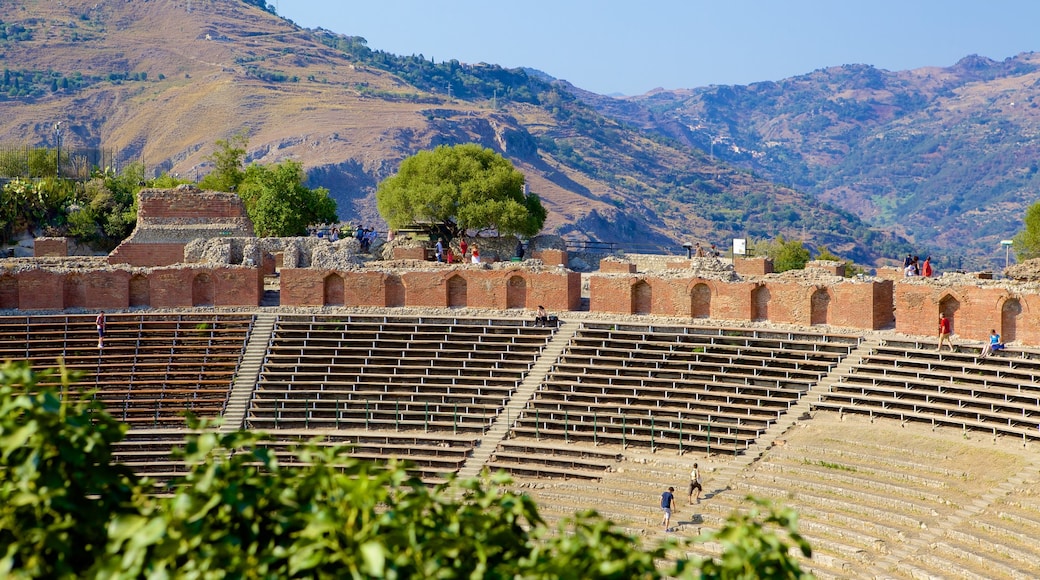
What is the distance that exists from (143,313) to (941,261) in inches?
6890

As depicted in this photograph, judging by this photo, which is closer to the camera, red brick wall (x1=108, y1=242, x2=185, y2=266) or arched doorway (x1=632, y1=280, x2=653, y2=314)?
arched doorway (x1=632, y1=280, x2=653, y2=314)

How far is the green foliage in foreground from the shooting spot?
9.32 metres

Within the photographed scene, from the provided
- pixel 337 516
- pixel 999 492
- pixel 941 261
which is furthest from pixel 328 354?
pixel 941 261

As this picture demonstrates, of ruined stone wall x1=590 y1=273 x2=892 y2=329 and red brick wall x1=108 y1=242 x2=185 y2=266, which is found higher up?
red brick wall x1=108 y1=242 x2=185 y2=266

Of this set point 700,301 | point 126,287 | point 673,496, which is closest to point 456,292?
point 700,301

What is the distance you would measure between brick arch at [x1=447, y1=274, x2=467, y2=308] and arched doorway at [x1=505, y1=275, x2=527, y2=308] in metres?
1.35

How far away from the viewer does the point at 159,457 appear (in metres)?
28.8

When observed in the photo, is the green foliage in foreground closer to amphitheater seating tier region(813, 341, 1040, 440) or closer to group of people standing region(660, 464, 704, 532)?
group of people standing region(660, 464, 704, 532)

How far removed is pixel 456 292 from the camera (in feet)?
121

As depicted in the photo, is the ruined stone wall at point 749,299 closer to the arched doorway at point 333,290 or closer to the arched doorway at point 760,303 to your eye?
the arched doorway at point 760,303

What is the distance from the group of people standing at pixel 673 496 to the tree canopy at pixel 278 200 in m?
30.6

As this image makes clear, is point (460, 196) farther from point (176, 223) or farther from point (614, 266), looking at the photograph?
point (176, 223)

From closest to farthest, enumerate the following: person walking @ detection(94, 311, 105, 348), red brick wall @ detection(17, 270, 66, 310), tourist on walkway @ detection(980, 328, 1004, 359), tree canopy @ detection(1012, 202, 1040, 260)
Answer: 1. tourist on walkway @ detection(980, 328, 1004, 359)
2. person walking @ detection(94, 311, 105, 348)
3. red brick wall @ detection(17, 270, 66, 310)
4. tree canopy @ detection(1012, 202, 1040, 260)

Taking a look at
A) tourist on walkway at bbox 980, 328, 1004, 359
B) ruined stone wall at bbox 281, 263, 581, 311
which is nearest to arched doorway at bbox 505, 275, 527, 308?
ruined stone wall at bbox 281, 263, 581, 311
